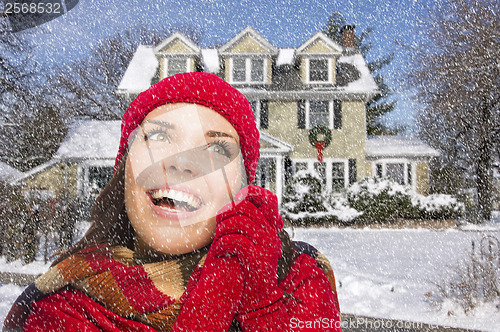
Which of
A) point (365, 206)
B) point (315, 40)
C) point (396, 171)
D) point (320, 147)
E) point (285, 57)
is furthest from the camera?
point (285, 57)

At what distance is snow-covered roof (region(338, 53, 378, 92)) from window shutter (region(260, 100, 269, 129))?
3.44 m

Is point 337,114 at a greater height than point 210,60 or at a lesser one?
lesser

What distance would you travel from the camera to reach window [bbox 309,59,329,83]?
17188mm

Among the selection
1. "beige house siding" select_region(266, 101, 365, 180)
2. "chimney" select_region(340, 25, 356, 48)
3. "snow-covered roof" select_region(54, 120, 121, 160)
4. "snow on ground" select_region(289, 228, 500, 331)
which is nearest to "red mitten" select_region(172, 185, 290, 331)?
"snow on ground" select_region(289, 228, 500, 331)

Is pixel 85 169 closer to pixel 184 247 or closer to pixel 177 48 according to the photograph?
pixel 177 48

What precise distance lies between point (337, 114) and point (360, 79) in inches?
87.6

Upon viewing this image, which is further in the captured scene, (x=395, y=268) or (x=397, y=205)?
(x=397, y=205)

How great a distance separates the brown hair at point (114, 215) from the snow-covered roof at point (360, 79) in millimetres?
16187

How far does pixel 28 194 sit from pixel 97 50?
67.9 feet

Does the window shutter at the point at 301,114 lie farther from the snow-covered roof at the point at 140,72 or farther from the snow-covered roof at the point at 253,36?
the snow-covered roof at the point at 140,72

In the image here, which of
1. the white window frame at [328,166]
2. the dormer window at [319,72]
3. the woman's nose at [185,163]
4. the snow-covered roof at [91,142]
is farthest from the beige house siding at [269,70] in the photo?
the woman's nose at [185,163]

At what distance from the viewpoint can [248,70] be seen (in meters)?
16.9

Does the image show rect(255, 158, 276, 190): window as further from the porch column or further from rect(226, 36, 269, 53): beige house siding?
rect(226, 36, 269, 53): beige house siding

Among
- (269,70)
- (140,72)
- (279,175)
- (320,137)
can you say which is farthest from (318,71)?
(140,72)
